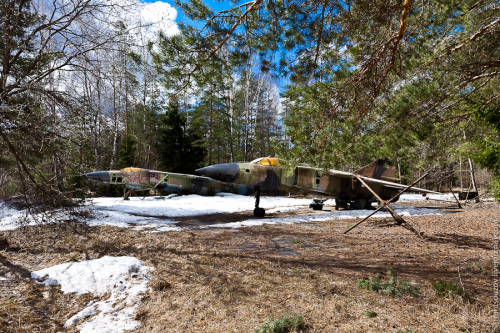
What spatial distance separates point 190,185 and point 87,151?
1198 cm

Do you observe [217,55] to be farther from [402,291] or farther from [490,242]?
[490,242]

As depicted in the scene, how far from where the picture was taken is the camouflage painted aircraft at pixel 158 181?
45.5 feet

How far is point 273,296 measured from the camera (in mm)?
2998

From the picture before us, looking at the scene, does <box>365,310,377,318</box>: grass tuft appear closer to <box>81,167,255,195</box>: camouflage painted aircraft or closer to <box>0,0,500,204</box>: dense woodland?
<box>0,0,500,204</box>: dense woodland

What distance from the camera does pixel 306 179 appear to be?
36.6 ft

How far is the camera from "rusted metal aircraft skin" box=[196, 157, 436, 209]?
9.80 meters

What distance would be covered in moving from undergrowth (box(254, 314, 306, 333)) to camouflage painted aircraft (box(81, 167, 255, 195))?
476 inches

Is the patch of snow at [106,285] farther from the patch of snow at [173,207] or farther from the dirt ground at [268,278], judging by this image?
the patch of snow at [173,207]

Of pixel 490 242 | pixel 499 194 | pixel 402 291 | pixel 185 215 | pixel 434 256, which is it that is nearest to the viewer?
pixel 402 291

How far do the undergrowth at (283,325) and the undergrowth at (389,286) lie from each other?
1.30 m

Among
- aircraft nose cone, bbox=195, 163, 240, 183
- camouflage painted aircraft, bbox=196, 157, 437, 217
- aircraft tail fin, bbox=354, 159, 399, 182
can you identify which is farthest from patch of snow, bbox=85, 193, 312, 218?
aircraft tail fin, bbox=354, 159, 399, 182

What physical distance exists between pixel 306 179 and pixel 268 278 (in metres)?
8.05

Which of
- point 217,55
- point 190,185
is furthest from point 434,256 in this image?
point 190,185

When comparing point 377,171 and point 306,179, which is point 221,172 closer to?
point 306,179
